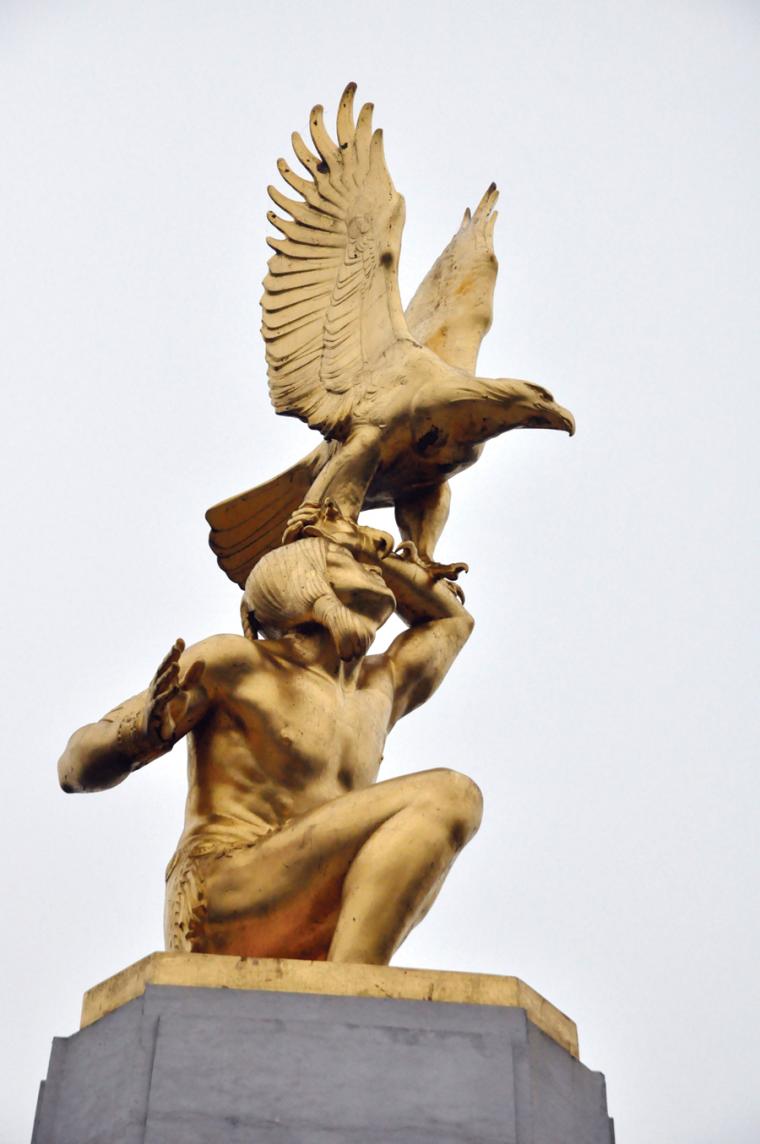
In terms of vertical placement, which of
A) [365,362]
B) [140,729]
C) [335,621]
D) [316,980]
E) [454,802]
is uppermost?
[365,362]

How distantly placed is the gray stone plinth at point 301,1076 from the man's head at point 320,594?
52.5 inches

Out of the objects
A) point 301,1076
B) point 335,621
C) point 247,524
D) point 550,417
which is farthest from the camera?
point 247,524

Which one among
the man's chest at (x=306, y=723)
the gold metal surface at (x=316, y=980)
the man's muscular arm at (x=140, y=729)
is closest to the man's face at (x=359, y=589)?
the man's chest at (x=306, y=723)

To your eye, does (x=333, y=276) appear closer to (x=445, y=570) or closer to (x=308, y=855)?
(x=445, y=570)

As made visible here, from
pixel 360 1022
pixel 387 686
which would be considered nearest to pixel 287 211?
pixel 387 686

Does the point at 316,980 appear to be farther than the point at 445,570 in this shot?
No

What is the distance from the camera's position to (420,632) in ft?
18.7

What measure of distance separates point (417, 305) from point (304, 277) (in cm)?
60

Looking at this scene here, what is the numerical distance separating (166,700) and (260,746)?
1.23 ft

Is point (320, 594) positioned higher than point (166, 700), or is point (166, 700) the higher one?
point (320, 594)

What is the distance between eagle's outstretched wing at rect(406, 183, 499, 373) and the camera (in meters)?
6.76

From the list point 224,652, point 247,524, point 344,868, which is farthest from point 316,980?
point 247,524

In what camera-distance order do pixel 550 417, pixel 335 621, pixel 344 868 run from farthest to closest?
pixel 550 417 → pixel 335 621 → pixel 344 868

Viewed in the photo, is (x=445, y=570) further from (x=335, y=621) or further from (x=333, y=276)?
(x=333, y=276)
